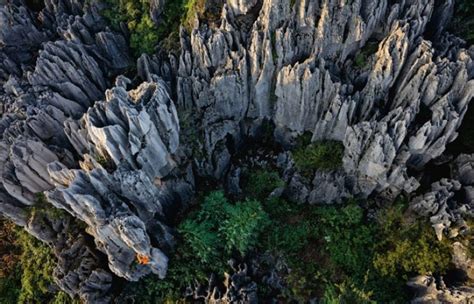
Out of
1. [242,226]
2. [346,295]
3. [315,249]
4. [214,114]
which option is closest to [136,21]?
[214,114]

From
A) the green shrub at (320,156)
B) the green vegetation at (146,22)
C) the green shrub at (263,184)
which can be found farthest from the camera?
the green shrub at (263,184)

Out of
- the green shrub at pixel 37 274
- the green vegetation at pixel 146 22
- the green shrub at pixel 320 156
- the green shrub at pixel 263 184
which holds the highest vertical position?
the green vegetation at pixel 146 22

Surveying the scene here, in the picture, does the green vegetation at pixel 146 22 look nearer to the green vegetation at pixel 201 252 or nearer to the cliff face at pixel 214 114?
the cliff face at pixel 214 114

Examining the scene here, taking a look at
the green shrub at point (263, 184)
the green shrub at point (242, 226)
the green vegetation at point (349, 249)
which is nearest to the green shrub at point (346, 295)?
the green vegetation at point (349, 249)

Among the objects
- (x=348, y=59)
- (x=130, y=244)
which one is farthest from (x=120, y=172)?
(x=348, y=59)

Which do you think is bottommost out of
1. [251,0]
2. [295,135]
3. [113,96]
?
[295,135]

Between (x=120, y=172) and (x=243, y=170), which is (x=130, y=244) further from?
(x=243, y=170)
